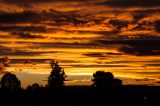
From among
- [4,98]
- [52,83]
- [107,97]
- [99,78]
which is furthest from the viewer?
[99,78]

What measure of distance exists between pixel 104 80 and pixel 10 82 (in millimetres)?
19276

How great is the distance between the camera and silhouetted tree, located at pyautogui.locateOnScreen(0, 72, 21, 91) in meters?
124

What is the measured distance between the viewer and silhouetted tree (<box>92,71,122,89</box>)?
121 metres

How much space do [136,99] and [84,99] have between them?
8322mm

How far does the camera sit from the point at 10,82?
129125 millimetres

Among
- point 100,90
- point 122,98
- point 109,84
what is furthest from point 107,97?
point 109,84

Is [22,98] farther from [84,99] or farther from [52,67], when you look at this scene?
[52,67]

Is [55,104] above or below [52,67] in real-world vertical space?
below

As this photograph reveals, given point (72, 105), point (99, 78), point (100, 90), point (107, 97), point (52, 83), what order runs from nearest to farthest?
point (72, 105), point (107, 97), point (100, 90), point (52, 83), point (99, 78)

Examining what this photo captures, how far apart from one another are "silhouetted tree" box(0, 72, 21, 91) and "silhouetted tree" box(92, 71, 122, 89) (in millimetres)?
15603

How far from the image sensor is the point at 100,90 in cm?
11006

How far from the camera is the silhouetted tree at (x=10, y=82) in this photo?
123969mm

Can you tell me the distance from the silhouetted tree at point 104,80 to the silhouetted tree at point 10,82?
15603 millimetres

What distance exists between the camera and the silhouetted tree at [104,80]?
121 metres
